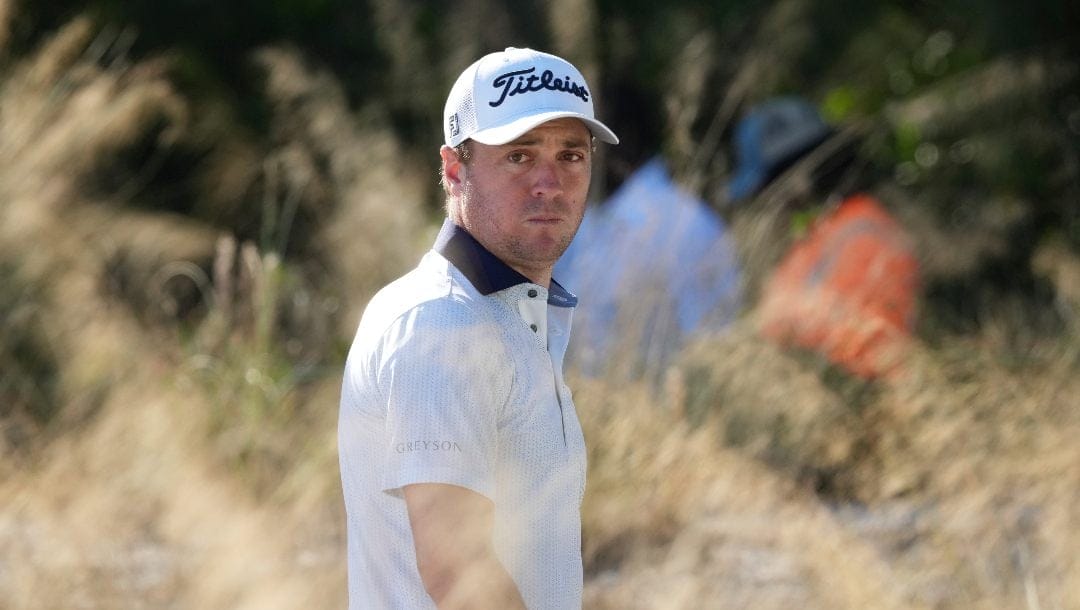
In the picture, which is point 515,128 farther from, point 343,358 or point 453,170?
point 343,358

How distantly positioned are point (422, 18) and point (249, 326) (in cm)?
296

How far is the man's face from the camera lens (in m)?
2.22

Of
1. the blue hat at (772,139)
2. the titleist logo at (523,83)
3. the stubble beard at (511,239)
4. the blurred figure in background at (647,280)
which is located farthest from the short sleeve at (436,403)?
the blue hat at (772,139)

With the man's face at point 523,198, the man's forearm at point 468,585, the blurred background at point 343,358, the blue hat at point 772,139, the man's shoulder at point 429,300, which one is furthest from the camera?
the blue hat at point 772,139

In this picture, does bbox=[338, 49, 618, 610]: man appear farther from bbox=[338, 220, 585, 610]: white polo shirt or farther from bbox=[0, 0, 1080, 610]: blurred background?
bbox=[0, 0, 1080, 610]: blurred background

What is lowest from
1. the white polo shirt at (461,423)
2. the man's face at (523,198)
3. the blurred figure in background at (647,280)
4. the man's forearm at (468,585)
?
the man's forearm at (468,585)

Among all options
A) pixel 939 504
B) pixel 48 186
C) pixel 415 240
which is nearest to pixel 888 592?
pixel 939 504

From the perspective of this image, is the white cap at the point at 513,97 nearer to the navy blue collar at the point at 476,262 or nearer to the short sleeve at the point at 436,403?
the navy blue collar at the point at 476,262

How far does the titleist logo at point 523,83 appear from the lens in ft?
7.15

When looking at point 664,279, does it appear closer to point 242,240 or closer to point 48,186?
point 48,186

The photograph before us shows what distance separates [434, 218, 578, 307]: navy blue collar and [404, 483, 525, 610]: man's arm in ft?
0.99

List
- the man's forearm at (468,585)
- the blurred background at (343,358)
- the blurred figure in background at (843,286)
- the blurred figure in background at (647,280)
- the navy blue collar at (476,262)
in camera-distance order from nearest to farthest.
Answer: the man's forearm at (468,585) → the navy blue collar at (476,262) → the blurred background at (343,358) → the blurred figure in background at (647,280) → the blurred figure in background at (843,286)

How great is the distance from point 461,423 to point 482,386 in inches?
2.8

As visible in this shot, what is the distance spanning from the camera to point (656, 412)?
4543 mm
